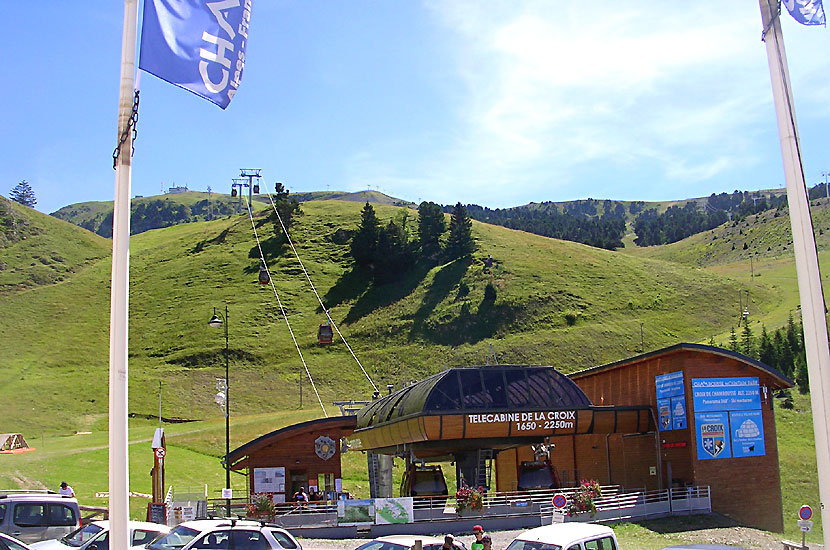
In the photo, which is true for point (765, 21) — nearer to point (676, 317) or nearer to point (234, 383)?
point (234, 383)

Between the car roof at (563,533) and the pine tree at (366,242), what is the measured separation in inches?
4624

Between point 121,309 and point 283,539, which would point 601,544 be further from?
point 121,309

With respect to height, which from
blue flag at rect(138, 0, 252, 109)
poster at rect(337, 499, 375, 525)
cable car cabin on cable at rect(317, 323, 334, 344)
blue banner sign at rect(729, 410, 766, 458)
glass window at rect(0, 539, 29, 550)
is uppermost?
cable car cabin on cable at rect(317, 323, 334, 344)

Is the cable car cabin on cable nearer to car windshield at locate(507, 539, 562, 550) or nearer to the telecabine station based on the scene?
the telecabine station

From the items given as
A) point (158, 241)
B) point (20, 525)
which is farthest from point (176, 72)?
point (158, 241)

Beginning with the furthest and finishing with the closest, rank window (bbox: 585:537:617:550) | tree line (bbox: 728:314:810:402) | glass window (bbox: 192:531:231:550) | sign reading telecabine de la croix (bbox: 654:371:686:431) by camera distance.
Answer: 1. tree line (bbox: 728:314:810:402)
2. sign reading telecabine de la croix (bbox: 654:371:686:431)
3. glass window (bbox: 192:531:231:550)
4. window (bbox: 585:537:617:550)

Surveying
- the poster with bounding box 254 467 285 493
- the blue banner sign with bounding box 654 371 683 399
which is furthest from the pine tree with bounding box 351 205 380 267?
the blue banner sign with bounding box 654 371 683 399

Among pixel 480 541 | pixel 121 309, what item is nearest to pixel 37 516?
pixel 480 541

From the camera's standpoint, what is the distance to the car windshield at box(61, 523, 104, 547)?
18928mm

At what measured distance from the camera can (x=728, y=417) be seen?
3359cm

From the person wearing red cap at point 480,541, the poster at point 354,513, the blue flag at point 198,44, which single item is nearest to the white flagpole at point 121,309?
the blue flag at point 198,44

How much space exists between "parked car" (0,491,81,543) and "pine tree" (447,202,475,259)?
109981 mm

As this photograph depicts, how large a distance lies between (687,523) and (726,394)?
643cm

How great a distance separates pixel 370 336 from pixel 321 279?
943 inches
